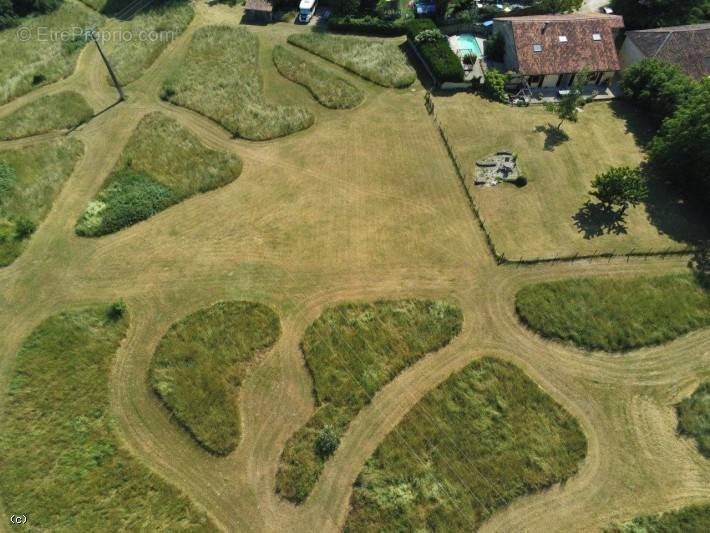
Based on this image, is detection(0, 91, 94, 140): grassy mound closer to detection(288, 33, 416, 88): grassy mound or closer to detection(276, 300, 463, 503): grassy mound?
detection(288, 33, 416, 88): grassy mound

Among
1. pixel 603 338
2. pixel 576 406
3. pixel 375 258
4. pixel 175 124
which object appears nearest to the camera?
pixel 576 406

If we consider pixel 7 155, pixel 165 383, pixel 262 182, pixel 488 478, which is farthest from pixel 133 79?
pixel 488 478

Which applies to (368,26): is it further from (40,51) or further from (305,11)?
(40,51)

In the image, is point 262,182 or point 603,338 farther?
point 262,182

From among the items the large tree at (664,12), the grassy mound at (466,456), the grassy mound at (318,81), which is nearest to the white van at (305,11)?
the grassy mound at (318,81)

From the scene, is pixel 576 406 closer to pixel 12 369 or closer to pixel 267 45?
pixel 12 369

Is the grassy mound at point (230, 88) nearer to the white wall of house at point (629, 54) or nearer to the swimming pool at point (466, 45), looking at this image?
the swimming pool at point (466, 45)
